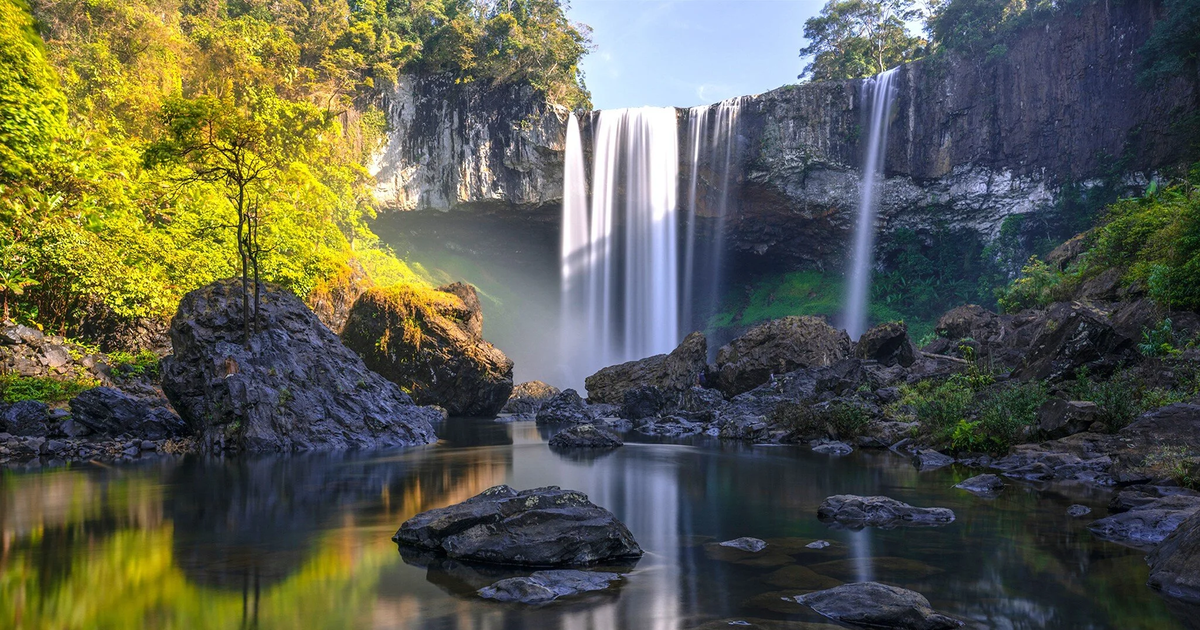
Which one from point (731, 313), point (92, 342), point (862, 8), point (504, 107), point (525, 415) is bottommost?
point (525, 415)

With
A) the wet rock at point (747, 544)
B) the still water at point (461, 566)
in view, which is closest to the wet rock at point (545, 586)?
the still water at point (461, 566)

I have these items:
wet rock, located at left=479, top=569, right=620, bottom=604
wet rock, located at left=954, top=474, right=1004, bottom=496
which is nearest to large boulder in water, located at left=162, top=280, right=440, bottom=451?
wet rock, located at left=479, top=569, right=620, bottom=604

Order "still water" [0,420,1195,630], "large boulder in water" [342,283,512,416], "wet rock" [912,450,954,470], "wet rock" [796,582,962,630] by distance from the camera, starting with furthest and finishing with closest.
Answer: "large boulder in water" [342,283,512,416] → "wet rock" [912,450,954,470] → "still water" [0,420,1195,630] → "wet rock" [796,582,962,630]

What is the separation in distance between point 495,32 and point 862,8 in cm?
2732

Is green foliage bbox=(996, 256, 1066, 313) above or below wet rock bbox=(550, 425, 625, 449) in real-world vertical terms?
above

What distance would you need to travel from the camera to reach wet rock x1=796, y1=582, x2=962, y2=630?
13.8ft

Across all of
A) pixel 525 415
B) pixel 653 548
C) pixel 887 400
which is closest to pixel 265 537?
pixel 653 548

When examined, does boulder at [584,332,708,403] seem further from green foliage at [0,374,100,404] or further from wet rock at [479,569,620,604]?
wet rock at [479,569,620,604]

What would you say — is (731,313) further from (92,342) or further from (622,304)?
(92,342)

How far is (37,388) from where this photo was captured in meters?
16.4

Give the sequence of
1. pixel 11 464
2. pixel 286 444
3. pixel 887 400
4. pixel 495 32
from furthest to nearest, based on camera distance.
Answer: pixel 495 32 → pixel 887 400 → pixel 286 444 → pixel 11 464

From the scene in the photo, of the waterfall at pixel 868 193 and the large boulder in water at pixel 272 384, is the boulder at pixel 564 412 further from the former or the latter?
the waterfall at pixel 868 193

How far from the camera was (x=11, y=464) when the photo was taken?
39.4 ft

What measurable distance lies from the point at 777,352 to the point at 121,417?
21451 mm
